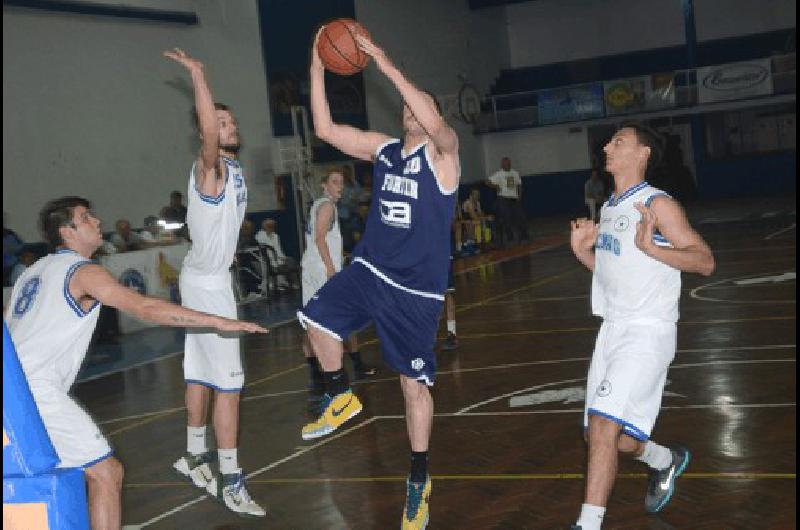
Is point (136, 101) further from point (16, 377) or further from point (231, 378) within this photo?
point (16, 377)

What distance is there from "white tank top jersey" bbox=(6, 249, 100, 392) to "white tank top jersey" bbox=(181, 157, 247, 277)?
1.40 m

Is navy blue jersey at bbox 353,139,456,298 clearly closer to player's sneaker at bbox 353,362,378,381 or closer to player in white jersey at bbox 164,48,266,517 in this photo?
player in white jersey at bbox 164,48,266,517

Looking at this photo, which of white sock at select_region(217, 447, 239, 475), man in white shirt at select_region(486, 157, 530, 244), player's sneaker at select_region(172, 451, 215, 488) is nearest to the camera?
white sock at select_region(217, 447, 239, 475)

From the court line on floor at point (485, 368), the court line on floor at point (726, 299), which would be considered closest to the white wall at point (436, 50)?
the court line on floor at point (726, 299)

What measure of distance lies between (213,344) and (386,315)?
1.12 m

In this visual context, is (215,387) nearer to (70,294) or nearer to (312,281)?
(70,294)

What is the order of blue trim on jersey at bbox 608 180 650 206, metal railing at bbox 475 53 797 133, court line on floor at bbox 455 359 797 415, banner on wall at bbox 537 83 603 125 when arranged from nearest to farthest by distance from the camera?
1. blue trim on jersey at bbox 608 180 650 206
2. court line on floor at bbox 455 359 797 415
3. metal railing at bbox 475 53 797 133
4. banner on wall at bbox 537 83 603 125

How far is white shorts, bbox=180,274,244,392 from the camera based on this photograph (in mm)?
5973

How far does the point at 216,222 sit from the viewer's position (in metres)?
5.88

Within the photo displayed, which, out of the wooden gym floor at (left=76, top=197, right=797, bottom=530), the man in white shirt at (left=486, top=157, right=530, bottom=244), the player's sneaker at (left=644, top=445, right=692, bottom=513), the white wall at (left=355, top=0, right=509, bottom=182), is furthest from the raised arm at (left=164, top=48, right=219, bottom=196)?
the white wall at (left=355, top=0, right=509, bottom=182)

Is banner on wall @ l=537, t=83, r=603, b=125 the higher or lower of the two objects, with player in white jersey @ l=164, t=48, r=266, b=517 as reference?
higher

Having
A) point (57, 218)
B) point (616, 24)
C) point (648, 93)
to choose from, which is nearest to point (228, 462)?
point (57, 218)

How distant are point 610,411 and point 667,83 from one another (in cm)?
2678

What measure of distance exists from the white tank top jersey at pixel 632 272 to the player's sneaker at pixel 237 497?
7.57 ft
